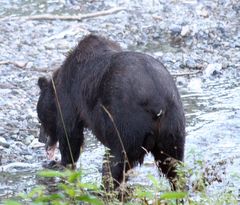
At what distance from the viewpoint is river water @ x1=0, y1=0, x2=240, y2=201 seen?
8.23 metres

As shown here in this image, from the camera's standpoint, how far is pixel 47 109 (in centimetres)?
898

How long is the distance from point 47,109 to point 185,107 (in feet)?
8.34

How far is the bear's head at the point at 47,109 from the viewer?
892 centimetres

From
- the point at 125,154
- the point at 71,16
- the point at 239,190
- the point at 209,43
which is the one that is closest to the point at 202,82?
the point at 209,43

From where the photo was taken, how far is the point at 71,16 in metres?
14.3

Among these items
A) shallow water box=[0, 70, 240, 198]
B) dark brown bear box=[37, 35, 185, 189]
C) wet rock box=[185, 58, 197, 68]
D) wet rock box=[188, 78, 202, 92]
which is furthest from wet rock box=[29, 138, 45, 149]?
wet rock box=[185, 58, 197, 68]

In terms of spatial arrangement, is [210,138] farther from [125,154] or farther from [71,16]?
[71,16]

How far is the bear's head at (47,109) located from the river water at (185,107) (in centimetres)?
33

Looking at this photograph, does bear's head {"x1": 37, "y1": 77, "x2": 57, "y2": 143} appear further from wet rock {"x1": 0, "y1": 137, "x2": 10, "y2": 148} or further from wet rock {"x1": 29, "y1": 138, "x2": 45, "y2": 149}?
wet rock {"x1": 0, "y1": 137, "x2": 10, "y2": 148}

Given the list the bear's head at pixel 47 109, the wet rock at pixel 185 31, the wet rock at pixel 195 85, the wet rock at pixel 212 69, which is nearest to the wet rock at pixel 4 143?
the bear's head at pixel 47 109

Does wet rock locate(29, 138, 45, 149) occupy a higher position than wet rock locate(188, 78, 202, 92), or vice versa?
wet rock locate(29, 138, 45, 149)

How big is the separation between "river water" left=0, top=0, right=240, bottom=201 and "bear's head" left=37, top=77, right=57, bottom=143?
0.33 meters

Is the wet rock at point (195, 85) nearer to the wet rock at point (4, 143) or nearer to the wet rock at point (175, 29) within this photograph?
the wet rock at point (175, 29)

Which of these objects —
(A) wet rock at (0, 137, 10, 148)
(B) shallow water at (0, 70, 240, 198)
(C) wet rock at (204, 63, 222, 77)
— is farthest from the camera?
(C) wet rock at (204, 63, 222, 77)
